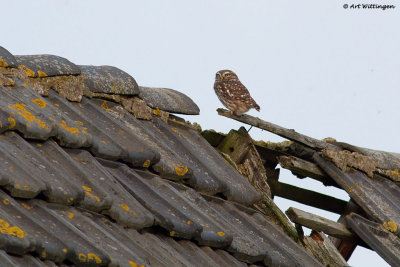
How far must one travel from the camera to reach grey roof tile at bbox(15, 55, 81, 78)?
4049mm

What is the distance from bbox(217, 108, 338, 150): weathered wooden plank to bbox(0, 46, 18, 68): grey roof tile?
1666 mm

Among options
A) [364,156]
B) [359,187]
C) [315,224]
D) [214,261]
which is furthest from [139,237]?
[364,156]

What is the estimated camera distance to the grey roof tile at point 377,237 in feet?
15.4

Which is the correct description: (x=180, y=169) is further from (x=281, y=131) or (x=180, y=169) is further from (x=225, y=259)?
(x=281, y=131)

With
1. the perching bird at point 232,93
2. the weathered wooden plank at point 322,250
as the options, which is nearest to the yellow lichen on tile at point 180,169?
the weathered wooden plank at point 322,250

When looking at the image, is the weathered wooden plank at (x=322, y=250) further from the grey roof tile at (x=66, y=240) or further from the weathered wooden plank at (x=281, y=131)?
the grey roof tile at (x=66, y=240)

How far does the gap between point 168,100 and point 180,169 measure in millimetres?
936

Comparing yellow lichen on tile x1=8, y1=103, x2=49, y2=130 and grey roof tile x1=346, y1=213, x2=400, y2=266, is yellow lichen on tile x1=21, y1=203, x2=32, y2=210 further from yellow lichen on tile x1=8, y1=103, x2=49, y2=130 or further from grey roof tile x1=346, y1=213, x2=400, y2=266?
grey roof tile x1=346, y1=213, x2=400, y2=266

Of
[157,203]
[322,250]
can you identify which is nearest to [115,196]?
[157,203]

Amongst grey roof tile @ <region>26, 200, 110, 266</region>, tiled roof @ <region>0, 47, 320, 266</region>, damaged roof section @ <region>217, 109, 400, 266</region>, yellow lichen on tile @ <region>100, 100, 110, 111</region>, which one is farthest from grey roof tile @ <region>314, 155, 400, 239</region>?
grey roof tile @ <region>26, 200, 110, 266</region>

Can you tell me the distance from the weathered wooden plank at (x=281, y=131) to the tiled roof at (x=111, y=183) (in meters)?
0.31

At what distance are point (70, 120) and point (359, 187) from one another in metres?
2.30

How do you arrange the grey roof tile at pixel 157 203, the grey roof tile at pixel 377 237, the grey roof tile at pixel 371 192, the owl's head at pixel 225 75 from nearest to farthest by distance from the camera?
the grey roof tile at pixel 157 203, the grey roof tile at pixel 377 237, the grey roof tile at pixel 371 192, the owl's head at pixel 225 75

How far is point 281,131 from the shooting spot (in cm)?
527
